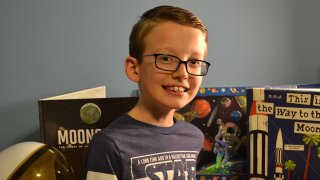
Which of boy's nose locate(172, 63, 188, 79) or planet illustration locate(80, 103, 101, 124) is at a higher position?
boy's nose locate(172, 63, 188, 79)

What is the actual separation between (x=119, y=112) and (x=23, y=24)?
1.54 feet

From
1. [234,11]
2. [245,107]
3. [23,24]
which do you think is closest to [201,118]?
[245,107]

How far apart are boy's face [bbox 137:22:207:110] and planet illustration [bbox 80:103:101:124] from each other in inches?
8.8

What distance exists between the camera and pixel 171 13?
64cm

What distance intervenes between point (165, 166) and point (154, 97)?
14 cm

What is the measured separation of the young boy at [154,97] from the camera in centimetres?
61

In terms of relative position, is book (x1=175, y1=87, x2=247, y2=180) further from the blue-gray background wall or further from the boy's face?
the blue-gray background wall

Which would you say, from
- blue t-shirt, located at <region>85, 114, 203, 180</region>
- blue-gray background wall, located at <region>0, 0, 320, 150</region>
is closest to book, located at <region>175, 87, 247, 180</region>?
blue t-shirt, located at <region>85, 114, 203, 180</region>

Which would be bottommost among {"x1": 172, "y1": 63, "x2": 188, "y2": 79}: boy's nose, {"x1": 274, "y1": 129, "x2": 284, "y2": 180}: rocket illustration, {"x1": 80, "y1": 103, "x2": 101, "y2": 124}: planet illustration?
{"x1": 274, "y1": 129, "x2": 284, "y2": 180}: rocket illustration

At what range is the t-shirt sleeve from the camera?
604 mm

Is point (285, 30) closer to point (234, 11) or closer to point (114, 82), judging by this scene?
point (234, 11)

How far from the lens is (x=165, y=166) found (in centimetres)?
66

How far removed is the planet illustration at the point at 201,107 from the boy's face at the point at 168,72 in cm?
21

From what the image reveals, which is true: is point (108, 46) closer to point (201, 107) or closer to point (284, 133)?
point (201, 107)
